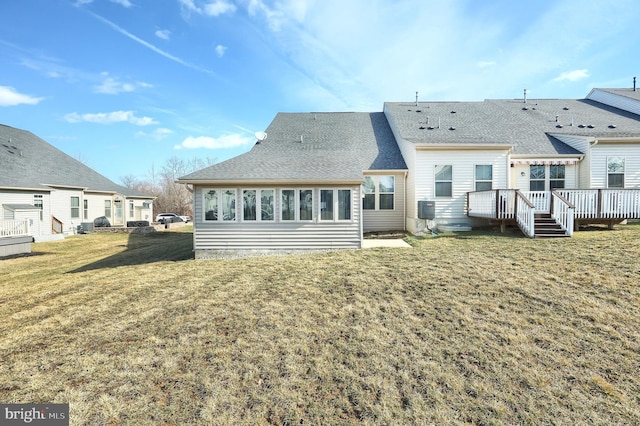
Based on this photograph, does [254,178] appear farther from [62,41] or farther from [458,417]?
[62,41]

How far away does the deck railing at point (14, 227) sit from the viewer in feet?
41.9

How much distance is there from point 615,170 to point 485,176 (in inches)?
242

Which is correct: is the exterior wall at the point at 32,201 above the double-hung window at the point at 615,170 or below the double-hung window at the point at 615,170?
below

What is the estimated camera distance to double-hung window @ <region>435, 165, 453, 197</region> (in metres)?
12.6

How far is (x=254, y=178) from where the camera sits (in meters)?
9.51

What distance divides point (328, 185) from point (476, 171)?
749 centimetres

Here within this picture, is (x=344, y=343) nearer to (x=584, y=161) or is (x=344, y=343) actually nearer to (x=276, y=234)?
(x=276, y=234)

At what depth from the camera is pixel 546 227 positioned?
10.4 meters

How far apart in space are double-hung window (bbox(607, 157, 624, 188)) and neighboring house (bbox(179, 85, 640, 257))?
5cm

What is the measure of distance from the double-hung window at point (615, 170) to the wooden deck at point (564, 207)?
2.58m

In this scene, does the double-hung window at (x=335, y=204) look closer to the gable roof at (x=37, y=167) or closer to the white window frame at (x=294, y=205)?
the white window frame at (x=294, y=205)

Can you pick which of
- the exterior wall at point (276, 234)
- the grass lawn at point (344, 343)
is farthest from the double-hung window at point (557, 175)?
the exterior wall at point (276, 234)

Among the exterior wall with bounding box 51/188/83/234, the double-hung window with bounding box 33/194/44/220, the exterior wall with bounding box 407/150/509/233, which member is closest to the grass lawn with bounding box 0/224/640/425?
the exterior wall with bounding box 407/150/509/233

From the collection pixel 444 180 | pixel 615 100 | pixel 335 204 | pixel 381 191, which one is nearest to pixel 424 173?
pixel 444 180
